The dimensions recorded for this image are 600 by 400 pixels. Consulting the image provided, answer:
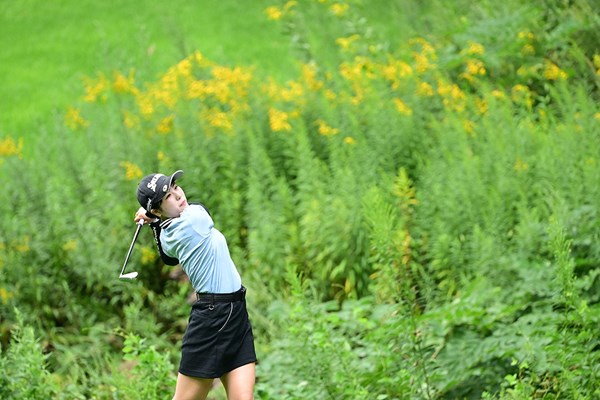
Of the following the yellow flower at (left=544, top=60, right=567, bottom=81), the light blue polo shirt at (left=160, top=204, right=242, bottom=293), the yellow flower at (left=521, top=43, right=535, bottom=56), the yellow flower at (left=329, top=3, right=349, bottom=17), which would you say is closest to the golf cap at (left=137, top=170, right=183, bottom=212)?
the light blue polo shirt at (left=160, top=204, right=242, bottom=293)

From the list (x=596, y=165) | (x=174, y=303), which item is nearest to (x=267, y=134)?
(x=174, y=303)

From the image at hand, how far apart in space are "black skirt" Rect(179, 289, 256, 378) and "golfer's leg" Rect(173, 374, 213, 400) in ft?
0.17

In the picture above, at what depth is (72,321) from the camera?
721 cm

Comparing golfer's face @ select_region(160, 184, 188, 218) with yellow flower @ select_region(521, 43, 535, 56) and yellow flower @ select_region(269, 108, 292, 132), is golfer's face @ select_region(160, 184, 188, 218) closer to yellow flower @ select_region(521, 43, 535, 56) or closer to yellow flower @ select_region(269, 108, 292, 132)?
yellow flower @ select_region(269, 108, 292, 132)

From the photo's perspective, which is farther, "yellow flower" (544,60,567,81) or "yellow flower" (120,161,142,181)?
"yellow flower" (544,60,567,81)

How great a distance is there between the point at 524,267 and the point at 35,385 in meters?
2.71

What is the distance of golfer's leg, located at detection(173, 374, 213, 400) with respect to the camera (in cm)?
429

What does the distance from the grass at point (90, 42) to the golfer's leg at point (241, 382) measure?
608 centimetres

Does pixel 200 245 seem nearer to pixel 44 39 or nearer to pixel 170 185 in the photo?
pixel 170 185

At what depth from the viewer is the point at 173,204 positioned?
4211 millimetres

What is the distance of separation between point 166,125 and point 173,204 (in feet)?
13.6

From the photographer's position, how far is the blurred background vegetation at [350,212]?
4.86m

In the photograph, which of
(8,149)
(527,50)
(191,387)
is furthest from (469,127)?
(191,387)

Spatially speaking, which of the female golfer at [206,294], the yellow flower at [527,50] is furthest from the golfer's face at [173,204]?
the yellow flower at [527,50]
